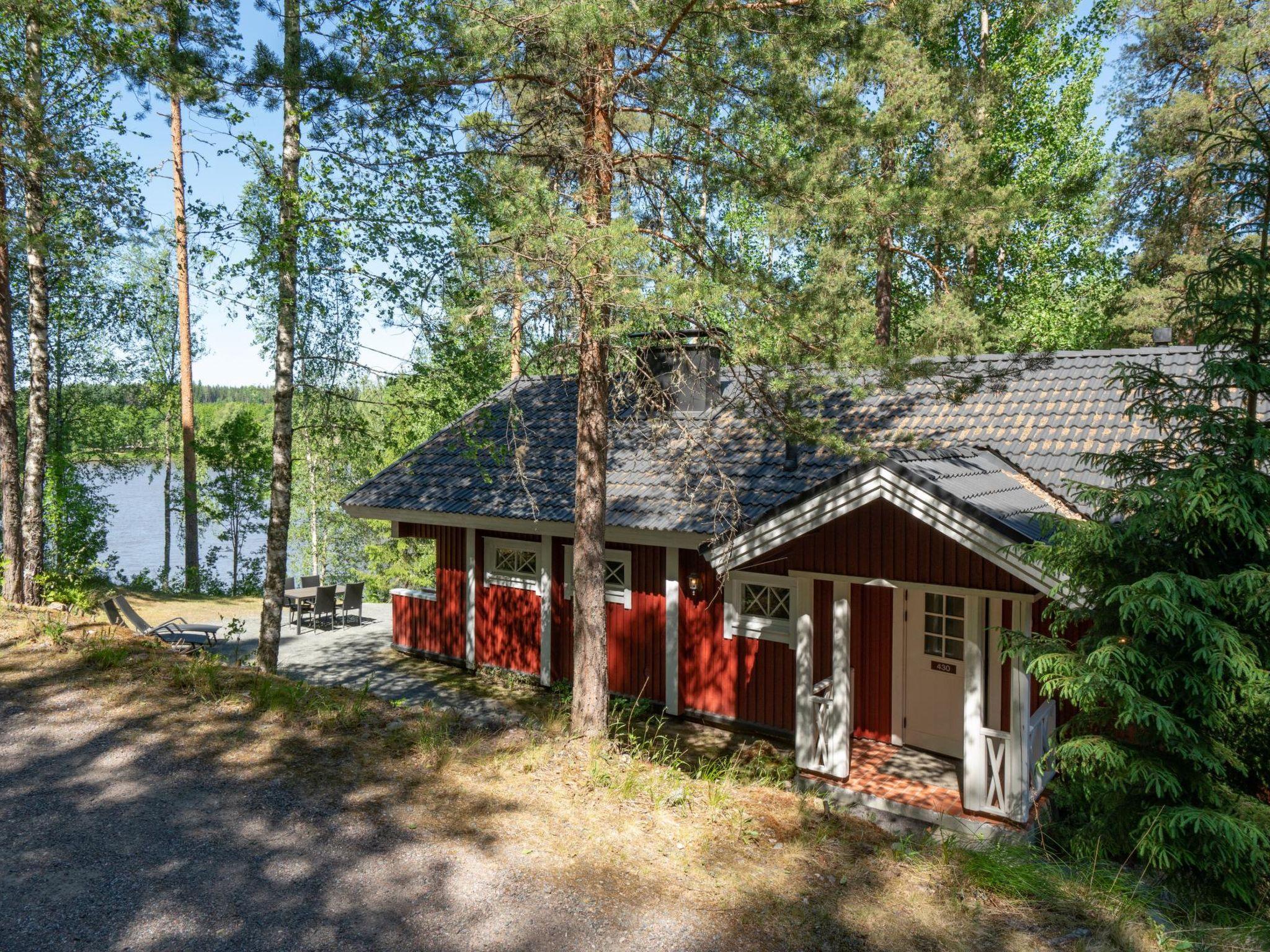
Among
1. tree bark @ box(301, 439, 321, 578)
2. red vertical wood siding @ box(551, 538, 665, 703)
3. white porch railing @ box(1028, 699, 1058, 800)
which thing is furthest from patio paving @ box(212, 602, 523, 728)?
tree bark @ box(301, 439, 321, 578)

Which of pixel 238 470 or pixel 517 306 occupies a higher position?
pixel 517 306

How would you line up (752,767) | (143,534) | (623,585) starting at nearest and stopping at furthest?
(752,767) < (623,585) < (143,534)

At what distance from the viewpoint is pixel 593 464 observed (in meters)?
7.22

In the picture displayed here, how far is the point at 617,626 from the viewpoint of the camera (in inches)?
411

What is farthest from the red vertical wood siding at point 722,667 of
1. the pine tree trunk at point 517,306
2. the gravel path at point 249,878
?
the gravel path at point 249,878

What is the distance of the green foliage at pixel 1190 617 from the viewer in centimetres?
455

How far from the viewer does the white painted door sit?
27.1 ft

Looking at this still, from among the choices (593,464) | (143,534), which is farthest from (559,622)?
(143,534)

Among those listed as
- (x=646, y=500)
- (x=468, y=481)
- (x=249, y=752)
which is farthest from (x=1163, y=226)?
(x=249, y=752)

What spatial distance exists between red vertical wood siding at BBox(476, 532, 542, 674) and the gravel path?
5781 millimetres

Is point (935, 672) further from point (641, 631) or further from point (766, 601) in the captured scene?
point (641, 631)

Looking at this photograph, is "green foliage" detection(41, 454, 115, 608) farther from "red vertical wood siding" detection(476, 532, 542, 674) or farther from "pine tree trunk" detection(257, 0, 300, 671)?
"red vertical wood siding" detection(476, 532, 542, 674)

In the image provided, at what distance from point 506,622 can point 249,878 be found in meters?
7.18

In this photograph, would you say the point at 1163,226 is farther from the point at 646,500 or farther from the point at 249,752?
the point at 249,752
